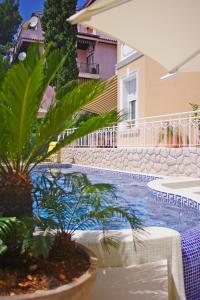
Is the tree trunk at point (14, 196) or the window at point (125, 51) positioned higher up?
the window at point (125, 51)

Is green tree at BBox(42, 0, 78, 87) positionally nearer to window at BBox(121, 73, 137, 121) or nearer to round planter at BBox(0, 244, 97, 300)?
window at BBox(121, 73, 137, 121)

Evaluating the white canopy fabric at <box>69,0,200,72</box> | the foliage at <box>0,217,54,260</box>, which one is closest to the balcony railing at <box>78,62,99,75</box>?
the white canopy fabric at <box>69,0,200,72</box>

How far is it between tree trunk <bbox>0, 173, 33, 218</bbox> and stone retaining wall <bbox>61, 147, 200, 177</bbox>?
893 cm

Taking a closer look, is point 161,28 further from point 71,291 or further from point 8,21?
point 8,21

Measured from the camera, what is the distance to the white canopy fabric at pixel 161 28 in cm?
579

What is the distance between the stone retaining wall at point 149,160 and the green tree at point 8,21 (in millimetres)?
36249

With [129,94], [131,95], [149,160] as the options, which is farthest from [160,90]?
[149,160]

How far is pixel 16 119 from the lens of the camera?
300 centimetres

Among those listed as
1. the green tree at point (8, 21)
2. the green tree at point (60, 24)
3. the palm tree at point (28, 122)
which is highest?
the green tree at point (8, 21)

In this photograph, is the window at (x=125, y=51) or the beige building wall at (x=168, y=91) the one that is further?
the window at (x=125, y=51)

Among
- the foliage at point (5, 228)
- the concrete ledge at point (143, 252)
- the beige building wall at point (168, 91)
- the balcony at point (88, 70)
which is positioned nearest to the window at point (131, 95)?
the beige building wall at point (168, 91)

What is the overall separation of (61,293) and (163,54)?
623 centimetres

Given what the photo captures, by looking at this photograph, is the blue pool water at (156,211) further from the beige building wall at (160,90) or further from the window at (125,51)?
the window at (125,51)

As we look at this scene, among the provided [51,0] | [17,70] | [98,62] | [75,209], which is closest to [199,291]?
[75,209]
